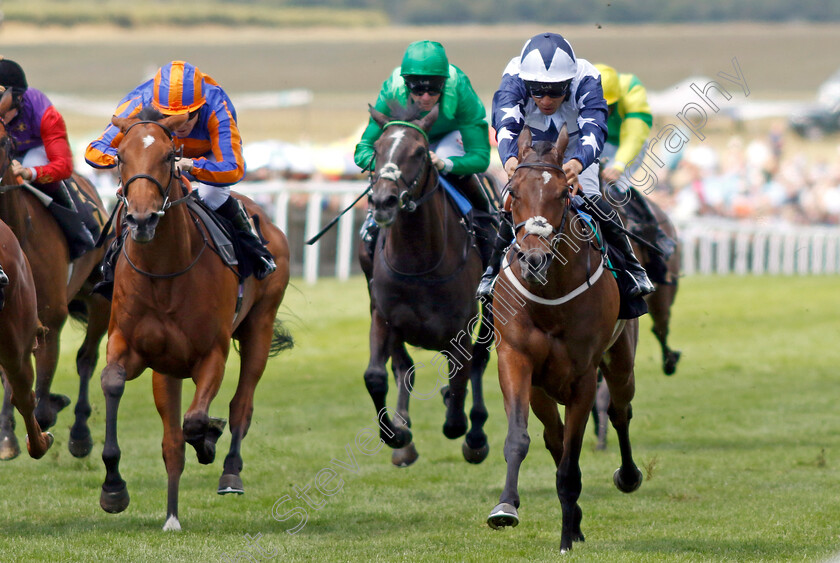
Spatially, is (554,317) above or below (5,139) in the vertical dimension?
below

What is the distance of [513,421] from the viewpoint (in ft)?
18.2

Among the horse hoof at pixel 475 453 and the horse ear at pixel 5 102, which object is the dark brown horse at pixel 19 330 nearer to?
the horse ear at pixel 5 102

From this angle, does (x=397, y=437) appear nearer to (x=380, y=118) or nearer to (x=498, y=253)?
(x=498, y=253)

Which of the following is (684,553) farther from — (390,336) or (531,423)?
(531,423)

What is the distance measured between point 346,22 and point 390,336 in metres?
57.7

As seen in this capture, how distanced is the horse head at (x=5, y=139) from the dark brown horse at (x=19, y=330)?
43 cm

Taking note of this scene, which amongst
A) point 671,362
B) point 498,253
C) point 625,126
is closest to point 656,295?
point 671,362

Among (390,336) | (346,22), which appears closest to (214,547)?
(390,336)

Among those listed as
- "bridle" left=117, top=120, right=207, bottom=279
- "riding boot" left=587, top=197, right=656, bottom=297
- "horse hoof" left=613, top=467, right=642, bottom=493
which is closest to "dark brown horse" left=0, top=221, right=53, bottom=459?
"bridle" left=117, top=120, right=207, bottom=279

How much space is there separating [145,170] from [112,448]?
136cm

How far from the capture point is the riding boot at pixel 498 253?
19.9 ft

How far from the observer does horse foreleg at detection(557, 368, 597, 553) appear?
19.0 feet

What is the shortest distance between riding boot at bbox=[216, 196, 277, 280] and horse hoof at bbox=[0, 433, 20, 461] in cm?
199

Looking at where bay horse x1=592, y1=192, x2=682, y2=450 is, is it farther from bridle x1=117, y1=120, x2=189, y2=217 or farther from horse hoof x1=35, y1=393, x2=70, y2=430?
horse hoof x1=35, y1=393, x2=70, y2=430
